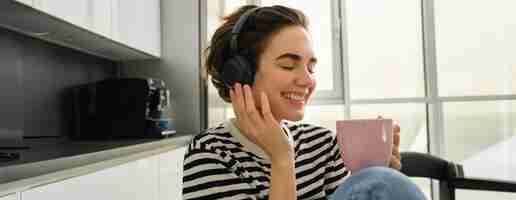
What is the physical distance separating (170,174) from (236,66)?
1116 mm

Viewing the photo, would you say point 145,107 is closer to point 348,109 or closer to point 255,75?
point 255,75

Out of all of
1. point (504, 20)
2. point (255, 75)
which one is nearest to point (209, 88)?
point (255, 75)

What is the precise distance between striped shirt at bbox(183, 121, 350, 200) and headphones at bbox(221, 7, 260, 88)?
112 mm

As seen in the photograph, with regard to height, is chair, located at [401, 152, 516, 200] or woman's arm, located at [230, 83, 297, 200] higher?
woman's arm, located at [230, 83, 297, 200]

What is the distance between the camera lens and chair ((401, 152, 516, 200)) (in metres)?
1.56

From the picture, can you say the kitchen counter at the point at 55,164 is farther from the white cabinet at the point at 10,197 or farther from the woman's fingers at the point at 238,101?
the woman's fingers at the point at 238,101

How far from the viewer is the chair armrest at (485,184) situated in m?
1.54

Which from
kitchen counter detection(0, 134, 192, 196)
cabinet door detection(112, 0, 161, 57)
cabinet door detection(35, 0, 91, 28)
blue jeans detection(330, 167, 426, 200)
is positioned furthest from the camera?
cabinet door detection(112, 0, 161, 57)

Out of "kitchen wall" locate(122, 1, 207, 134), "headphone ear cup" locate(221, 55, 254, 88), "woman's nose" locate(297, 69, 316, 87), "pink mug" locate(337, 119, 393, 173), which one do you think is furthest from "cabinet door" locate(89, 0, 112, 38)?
"pink mug" locate(337, 119, 393, 173)

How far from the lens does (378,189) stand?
61cm

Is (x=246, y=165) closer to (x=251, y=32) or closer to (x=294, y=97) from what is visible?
(x=294, y=97)

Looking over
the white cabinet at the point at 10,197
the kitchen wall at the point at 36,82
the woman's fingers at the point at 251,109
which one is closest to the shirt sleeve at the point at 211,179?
the woman's fingers at the point at 251,109

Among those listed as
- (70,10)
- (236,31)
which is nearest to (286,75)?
(236,31)

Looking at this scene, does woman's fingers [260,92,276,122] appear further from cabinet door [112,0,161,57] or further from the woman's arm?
cabinet door [112,0,161,57]
